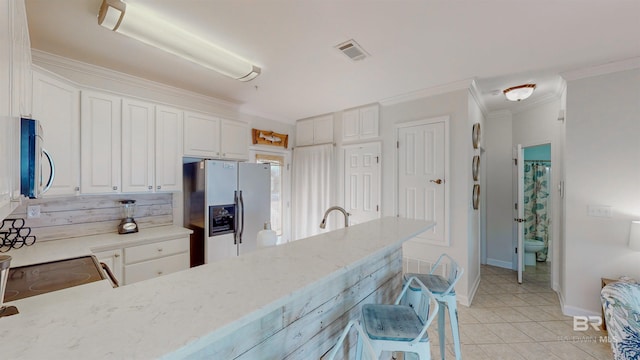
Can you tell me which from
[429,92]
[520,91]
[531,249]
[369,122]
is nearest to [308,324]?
[429,92]

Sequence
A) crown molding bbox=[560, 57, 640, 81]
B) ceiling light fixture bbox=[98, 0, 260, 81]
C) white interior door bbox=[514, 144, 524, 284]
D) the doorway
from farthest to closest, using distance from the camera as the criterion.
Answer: the doorway
white interior door bbox=[514, 144, 524, 284]
crown molding bbox=[560, 57, 640, 81]
ceiling light fixture bbox=[98, 0, 260, 81]

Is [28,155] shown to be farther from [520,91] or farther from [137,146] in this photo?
[520,91]

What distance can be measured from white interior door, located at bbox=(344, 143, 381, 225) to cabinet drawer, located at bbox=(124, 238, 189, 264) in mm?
2316

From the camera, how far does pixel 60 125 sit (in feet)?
6.75

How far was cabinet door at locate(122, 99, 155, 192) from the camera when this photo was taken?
8.36ft

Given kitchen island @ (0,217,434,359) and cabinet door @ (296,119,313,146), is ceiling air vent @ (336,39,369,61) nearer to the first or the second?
kitchen island @ (0,217,434,359)

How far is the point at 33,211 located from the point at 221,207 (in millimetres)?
1571

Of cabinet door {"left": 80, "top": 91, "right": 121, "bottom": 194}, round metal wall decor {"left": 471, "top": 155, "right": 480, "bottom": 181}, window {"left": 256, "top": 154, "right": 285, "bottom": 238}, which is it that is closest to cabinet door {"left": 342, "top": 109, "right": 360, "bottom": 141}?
window {"left": 256, "top": 154, "right": 285, "bottom": 238}

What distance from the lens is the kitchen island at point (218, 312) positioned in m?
0.50

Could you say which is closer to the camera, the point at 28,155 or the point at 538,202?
the point at 28,155

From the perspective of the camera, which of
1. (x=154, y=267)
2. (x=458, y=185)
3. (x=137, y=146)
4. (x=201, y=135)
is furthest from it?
(x=201, y=135)

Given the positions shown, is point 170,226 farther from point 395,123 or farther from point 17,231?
point 395,123

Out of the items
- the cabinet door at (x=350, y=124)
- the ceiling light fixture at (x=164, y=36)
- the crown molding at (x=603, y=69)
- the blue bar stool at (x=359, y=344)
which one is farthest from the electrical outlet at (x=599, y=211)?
the ceiling light fixture at (x=164, y=36)

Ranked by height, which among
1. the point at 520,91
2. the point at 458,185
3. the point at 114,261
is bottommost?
the point at 114,261
